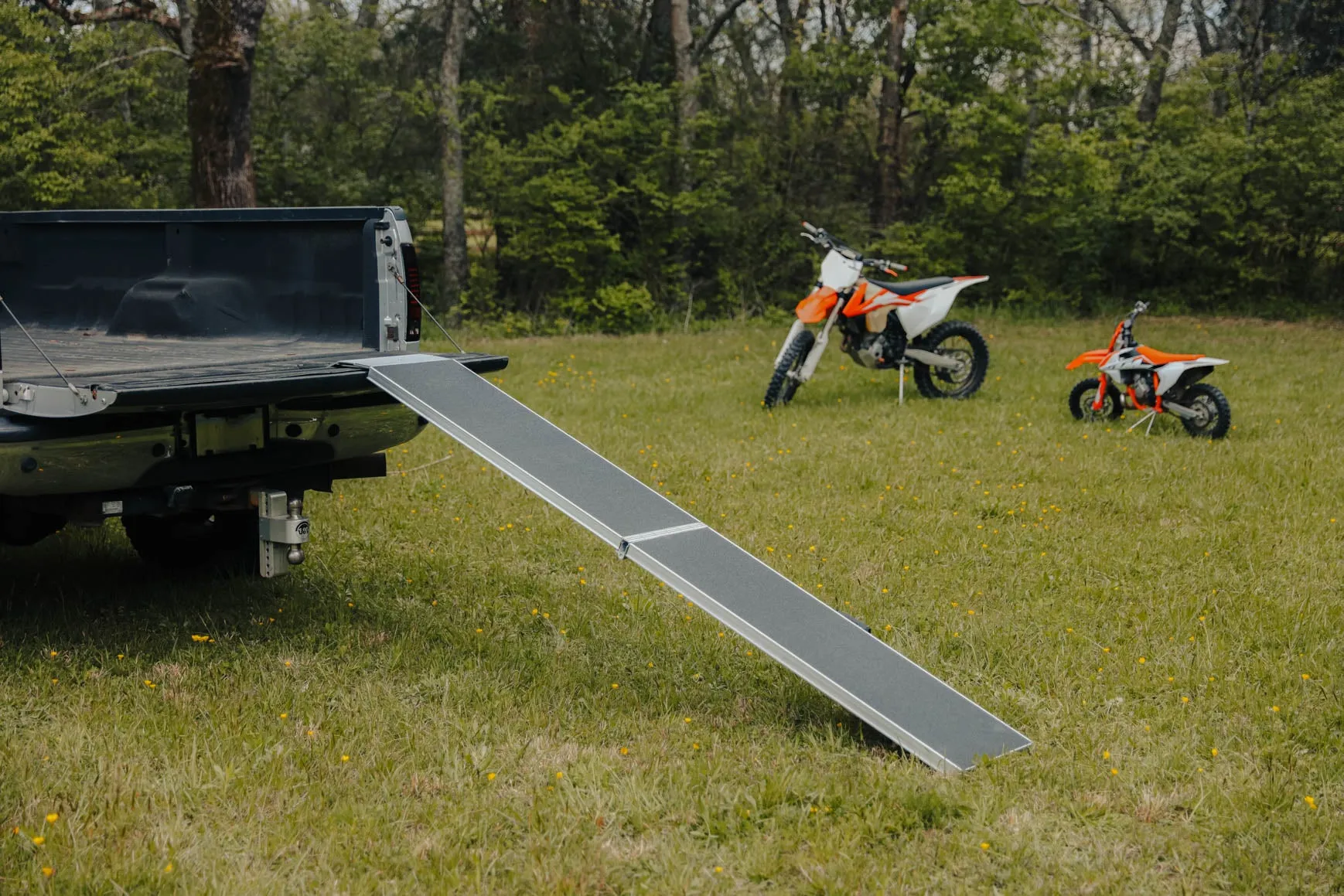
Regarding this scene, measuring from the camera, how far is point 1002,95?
18.5 meters

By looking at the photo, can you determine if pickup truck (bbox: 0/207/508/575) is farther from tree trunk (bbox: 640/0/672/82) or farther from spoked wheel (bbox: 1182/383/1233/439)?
tree trunk (bbox: 640/0/672/82)

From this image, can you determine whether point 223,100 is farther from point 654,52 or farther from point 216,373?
point 654,52

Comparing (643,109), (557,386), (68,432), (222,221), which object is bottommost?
(557,386)

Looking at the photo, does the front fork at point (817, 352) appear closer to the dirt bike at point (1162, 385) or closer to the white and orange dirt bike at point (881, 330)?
the white and orange dirt bike at point (881, 330)

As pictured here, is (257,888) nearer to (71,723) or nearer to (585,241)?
(71,723)

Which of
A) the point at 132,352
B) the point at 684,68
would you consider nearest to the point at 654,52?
the point at 684,68

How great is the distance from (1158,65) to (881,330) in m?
11.4

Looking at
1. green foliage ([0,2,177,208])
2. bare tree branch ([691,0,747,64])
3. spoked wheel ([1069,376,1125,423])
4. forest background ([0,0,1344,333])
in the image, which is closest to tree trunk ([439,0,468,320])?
forest background ([0,0,1344,333])

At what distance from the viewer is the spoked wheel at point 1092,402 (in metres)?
8.97

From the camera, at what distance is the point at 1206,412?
8312mm

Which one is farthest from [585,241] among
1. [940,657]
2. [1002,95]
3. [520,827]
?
[520,827]

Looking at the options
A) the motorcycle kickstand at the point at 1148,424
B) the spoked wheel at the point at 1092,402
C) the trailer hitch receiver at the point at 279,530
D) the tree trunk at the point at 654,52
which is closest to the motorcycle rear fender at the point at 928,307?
the spoked wheel at the point at 1092,402

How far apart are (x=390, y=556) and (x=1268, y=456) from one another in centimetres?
532

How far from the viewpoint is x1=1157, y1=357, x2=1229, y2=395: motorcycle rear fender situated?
27.2 ft
